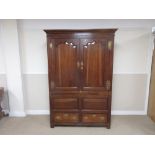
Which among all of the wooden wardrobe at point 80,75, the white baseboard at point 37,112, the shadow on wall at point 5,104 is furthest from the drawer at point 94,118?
the shadow on wall at point 5,104

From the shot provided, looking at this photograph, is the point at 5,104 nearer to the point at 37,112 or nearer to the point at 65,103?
the point at 37,112

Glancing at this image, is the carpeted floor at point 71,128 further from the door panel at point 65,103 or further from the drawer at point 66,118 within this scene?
the door panel at point 65,103

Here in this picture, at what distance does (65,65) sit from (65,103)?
715 mm

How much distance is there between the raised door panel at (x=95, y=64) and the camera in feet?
8.98

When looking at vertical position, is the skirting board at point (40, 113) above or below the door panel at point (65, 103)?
below

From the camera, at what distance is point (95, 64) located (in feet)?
9.25

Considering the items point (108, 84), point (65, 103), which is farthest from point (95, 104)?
point (65, 103)

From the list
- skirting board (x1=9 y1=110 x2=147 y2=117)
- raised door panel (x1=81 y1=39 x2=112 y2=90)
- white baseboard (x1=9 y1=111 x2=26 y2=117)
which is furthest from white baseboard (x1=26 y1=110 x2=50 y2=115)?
raised door panel (x1=81 y1=39 x2=112 y2=90)

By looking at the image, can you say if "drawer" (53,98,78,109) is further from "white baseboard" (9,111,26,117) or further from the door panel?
"white baseboard" (9,111,26,117)

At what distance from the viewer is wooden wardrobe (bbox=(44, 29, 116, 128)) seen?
2.71m

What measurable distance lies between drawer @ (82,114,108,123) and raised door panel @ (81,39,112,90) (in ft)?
1.72
